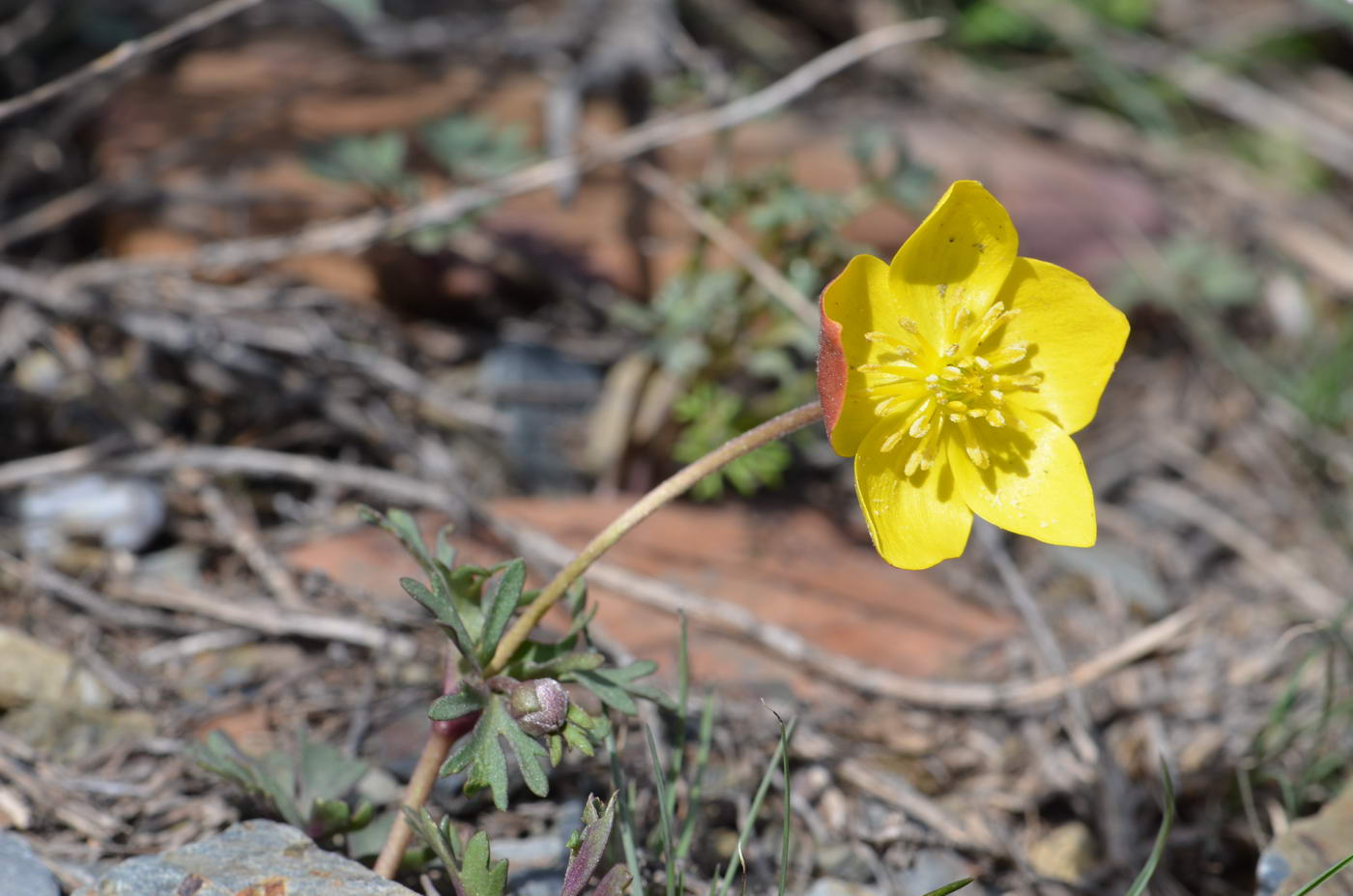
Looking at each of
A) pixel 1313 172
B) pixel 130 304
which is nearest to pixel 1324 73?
pixel 1313 172

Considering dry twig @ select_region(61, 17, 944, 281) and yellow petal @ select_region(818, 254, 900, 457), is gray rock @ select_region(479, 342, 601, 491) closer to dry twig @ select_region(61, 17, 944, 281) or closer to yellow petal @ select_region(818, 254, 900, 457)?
dry twig @ select_region(61, 17, 944, 281)

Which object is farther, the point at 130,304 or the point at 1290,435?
the point at 1290,435

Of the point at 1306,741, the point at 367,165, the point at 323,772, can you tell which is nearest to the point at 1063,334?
the point at 1306,741

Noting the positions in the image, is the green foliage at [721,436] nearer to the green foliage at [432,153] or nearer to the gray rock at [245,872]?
the green foliage at [432,153]

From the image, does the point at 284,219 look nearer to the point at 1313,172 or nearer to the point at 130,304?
the point at 130,304

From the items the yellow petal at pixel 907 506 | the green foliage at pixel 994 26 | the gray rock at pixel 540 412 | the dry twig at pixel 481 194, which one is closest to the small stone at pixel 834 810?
the yellow petal at pixel 907 506
